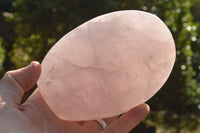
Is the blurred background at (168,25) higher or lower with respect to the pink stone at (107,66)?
lower

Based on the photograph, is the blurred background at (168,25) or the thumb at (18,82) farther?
the blurred background at (168,25)

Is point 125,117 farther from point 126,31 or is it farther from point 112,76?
point 126,31

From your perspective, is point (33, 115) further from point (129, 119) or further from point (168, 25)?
point (168, 25)

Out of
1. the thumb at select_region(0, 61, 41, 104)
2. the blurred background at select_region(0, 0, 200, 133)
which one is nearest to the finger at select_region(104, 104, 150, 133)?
the thumb at select_region(0, 61, 41, 104)

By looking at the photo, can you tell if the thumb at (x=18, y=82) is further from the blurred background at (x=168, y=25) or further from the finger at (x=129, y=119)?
the blurred background at (x=168, y=25)

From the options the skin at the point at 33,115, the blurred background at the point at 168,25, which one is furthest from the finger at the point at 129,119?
the blurred background at the point at 168,25

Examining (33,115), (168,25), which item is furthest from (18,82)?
(168,25)

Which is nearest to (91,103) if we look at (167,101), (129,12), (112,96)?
(112,96)

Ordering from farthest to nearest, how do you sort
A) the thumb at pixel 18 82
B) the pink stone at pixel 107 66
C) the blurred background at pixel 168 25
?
the blurred background at pixel 168 25 → the thumb at pixel 18 82 → the pink stone at pixel 107 66
